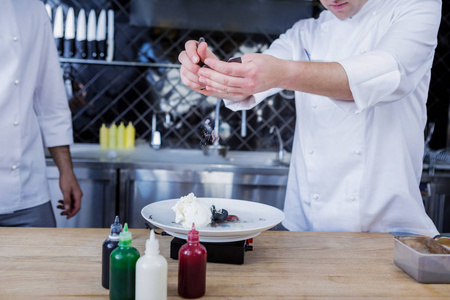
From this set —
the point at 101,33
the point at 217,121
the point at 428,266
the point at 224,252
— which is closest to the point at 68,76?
the point at 101,33

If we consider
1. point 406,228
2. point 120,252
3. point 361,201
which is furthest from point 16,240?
point 406,228

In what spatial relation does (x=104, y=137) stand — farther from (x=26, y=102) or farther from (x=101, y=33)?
(x=26, y=102)

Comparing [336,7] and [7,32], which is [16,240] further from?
[336,7]

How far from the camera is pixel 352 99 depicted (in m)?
1.33

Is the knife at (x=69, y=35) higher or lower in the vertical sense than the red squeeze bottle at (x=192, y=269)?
higher

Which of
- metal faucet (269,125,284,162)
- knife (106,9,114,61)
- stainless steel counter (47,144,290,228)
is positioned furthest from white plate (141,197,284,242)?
knife (106,9,114,61)

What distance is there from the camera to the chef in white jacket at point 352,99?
1.26 metres

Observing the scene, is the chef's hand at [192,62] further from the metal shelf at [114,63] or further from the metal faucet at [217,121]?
the metal shelf at [114,63]

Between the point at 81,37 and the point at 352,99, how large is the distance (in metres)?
2.54

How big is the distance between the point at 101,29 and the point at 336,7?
2179mm

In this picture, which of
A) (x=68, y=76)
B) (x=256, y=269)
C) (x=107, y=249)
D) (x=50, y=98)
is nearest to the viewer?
(x=107, y=249)

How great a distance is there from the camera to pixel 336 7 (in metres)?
1.56

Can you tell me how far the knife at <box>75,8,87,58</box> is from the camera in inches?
129

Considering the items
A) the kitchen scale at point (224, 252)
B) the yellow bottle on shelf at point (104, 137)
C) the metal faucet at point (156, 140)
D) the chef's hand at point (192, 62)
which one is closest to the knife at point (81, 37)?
the yellow bottle on shelf at point (104, 137)
